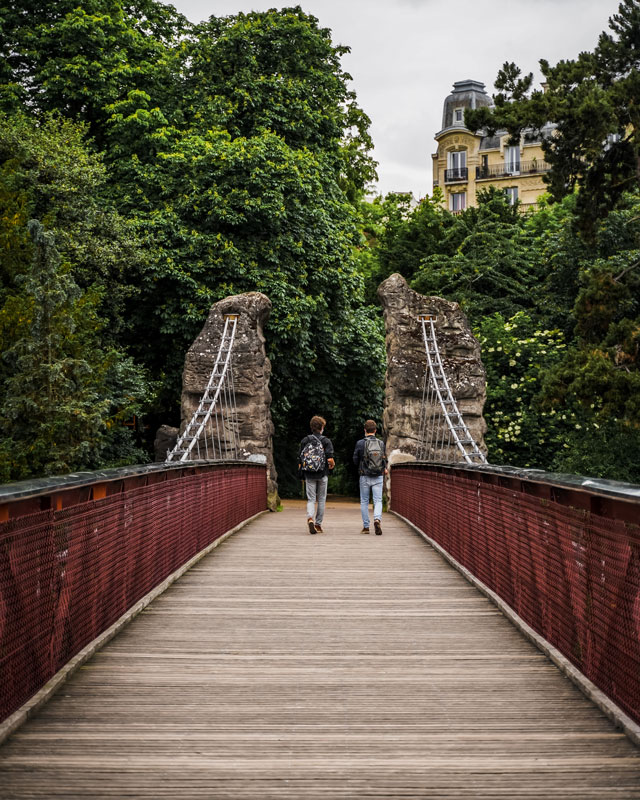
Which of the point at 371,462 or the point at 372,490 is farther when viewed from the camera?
the point at 372,490

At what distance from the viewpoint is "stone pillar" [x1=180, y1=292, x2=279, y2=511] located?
707 inches

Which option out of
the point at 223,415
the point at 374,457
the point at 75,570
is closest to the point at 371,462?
the point at 374,457

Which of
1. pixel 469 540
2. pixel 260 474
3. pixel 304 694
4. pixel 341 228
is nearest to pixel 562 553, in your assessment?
pixel 304 694

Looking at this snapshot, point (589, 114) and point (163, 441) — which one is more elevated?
point (589, 114)

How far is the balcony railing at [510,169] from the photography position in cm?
5300

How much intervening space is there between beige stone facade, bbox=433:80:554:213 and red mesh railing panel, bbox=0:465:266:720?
1852 inches

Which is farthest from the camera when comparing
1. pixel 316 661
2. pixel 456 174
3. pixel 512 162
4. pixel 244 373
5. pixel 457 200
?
pixel 457 200

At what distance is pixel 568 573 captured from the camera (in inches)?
195

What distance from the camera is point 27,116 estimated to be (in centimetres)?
2378

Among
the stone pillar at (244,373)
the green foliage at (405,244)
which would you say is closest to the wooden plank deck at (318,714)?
the stone pillar at (244,373)

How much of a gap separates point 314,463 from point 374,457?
728mm

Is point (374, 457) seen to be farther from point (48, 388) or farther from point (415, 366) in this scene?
point (48, 388)

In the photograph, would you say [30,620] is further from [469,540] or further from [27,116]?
[27,116]

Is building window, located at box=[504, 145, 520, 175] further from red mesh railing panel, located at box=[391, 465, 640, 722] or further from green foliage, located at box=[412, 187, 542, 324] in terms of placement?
red mesh railing panel, located at box=[391, 465, 640, 722]
